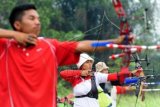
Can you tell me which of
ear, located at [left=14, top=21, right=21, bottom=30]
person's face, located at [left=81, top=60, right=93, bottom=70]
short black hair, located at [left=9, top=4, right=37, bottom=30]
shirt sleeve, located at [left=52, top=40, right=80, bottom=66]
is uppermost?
short black hair, located at [left=9, top=4, right=37, bottom=30]

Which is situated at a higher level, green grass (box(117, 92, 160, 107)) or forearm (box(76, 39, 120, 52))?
forearm (box(76, 39, 120, 52))

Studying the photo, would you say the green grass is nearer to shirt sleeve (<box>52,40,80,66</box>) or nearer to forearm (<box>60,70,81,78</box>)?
forearm (<box>60,70,81,78</box>)

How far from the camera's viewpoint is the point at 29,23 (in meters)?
4.64

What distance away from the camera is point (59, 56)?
468cm

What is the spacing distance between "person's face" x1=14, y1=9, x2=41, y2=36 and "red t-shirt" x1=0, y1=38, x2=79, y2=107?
0.11 metres

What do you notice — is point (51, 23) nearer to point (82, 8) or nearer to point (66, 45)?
point (82, 8)

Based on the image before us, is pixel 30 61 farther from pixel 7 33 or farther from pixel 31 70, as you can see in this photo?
pixel 7 33

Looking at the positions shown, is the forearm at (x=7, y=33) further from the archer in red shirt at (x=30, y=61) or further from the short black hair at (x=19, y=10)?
the short black hair at (x=19, y=10)

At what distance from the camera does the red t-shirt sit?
454 centimetres

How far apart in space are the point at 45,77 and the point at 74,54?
291 mm

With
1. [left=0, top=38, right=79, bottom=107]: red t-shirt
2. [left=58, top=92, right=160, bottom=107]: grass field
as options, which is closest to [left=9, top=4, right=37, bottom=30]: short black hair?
[left=0, top=38, right=79, bottom=107]: red t-shirt

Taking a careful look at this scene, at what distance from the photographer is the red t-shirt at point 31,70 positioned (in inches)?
179

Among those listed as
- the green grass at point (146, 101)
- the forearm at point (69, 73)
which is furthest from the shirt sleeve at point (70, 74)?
A: the green grass at point (146, 101)

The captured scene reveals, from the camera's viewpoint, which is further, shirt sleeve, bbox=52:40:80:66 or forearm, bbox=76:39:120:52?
shirt sleeve, bbox=52:40:80:66
